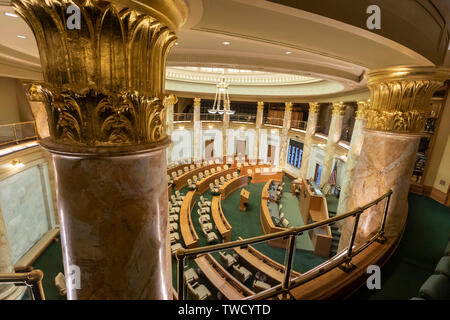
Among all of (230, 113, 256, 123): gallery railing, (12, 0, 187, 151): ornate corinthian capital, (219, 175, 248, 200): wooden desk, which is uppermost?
(12, 0, 187, 151): ornate corinthian capital

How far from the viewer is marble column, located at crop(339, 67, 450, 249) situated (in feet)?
11.3

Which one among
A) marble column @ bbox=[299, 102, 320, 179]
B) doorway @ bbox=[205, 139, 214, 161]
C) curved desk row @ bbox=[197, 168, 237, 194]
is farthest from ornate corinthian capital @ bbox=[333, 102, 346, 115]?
doorway @ bbox=[205, 139, 214, 161]

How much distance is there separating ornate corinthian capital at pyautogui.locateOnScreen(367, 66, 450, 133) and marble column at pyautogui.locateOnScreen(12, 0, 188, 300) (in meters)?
3.61

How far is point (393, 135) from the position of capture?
3.70 meters

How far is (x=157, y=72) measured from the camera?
1.75 m

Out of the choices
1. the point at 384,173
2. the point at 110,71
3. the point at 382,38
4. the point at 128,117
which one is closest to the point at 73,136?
the point at 128,117

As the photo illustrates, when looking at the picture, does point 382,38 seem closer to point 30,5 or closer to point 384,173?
point 384,173

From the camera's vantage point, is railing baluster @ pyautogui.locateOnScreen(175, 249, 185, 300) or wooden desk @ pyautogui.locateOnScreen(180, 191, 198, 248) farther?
wooden desk @ pyautogui.locateOnScreen(180, 191, 198, 248)

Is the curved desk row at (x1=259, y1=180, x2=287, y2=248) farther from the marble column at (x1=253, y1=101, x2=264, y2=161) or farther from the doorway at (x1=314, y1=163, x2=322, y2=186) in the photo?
the marble column at (x1=253, y1=101, x2=264, y2=161)

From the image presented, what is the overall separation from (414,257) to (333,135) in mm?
10193

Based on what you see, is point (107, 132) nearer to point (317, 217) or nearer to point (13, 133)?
point (13, 133)

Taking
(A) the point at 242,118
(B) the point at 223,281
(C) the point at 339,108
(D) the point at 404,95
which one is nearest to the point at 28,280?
(B) the point at 223,281

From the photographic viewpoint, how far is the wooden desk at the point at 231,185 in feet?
43.2
